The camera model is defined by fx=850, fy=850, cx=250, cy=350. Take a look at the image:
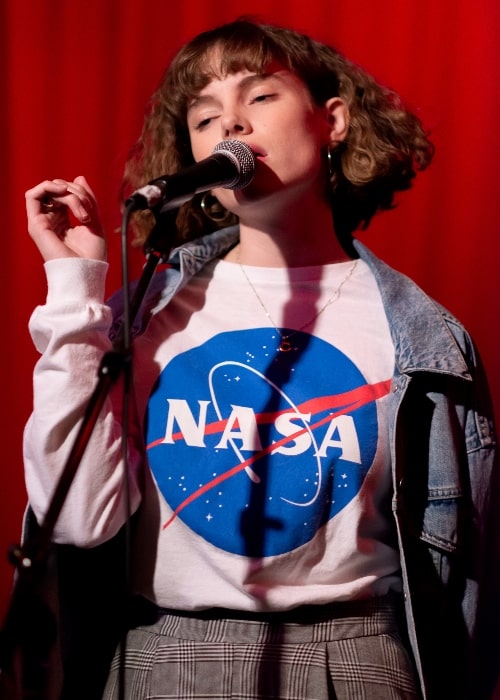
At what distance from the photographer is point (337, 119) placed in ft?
5.17

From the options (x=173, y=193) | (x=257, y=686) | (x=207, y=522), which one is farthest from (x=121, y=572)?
(x=173, y=193)

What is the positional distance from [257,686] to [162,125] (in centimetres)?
102

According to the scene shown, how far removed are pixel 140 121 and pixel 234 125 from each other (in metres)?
0.68

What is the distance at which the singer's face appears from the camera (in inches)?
53.5

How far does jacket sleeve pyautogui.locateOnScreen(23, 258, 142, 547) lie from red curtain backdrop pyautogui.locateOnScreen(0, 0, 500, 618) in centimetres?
71

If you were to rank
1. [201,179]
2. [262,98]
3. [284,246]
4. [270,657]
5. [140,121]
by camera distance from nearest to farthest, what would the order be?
[201,179] < [270,657] < [262,98] < [284,246] < [140,121]

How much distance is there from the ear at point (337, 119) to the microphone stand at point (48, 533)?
2.07ft

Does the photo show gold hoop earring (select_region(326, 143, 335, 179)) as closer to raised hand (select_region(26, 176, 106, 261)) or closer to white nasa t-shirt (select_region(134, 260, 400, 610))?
white nasa t-shirt (select_region(134, 260, 400, 610))

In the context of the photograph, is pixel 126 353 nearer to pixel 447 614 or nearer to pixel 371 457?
pixel 371 457

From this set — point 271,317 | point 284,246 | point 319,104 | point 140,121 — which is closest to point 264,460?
point 271,317

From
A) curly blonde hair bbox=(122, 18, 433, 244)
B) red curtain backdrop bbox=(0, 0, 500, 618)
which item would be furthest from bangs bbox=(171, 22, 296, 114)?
red curtain backdrop bbox=(0, 0, 500, 618)

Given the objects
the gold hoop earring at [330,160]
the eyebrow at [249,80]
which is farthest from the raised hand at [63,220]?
the gold hoop earring at [330,160]

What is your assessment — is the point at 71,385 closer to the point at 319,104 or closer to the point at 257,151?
the point at 257,151

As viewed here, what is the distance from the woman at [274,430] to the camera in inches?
47.9
